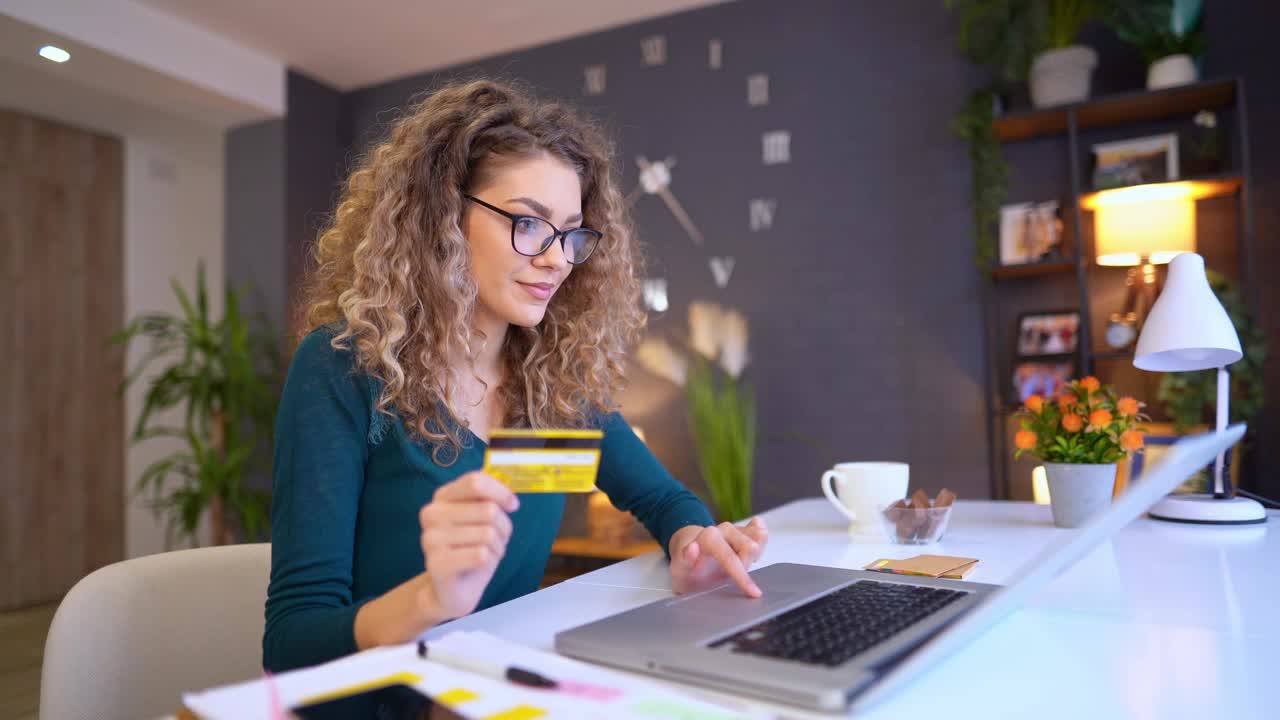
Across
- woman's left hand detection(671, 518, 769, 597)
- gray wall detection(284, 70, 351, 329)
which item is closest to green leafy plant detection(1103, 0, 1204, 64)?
woman's left hand detection(671, 518, 769, 597)

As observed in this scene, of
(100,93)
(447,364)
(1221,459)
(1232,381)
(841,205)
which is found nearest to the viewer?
(447,364)

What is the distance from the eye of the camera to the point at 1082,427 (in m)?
1.47

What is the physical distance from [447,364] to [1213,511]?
129cm

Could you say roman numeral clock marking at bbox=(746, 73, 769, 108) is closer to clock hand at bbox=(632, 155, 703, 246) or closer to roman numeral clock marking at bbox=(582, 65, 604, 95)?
clock hand at bbox=(632, 155, 703, 246)

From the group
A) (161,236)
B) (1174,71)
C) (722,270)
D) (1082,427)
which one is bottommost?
(1082,427)

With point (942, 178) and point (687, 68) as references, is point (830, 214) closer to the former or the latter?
point (942, 178)

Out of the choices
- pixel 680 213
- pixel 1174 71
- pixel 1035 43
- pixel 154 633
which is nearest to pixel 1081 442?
pixel 154 633

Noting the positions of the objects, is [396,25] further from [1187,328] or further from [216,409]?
[1187,328]

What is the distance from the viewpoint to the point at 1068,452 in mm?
1492

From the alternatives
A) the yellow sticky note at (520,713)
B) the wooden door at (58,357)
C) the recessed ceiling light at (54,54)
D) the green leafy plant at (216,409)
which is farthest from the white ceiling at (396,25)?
the yellow sticky note at (520,713)

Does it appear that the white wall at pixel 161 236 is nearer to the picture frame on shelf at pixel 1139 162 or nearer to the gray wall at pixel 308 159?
the gray wall at pixel 308 159

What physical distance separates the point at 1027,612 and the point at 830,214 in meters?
3.08

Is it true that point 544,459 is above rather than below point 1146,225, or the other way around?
below

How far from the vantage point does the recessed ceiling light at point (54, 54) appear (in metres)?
3.59
